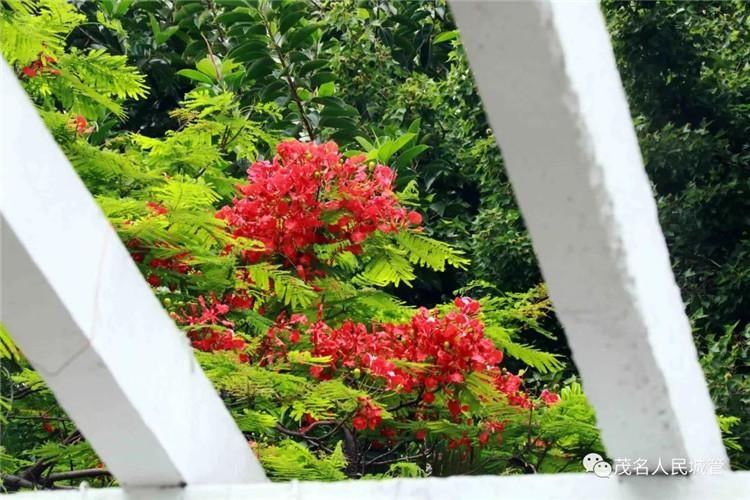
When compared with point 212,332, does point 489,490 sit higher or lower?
higher

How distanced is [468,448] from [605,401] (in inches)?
58.3

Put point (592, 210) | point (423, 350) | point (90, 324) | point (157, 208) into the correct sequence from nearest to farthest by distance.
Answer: point (592, 210) → point (90, 324) → point (423, 350) → point (157, 208)

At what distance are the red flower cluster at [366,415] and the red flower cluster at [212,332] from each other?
0.89 ft

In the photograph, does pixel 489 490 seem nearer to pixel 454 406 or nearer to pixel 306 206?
pixel 454 406

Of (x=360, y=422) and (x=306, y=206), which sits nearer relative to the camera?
(x=360, y=422)

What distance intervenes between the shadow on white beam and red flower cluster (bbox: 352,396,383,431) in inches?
A: 37.6

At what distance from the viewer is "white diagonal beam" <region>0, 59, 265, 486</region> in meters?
0.94

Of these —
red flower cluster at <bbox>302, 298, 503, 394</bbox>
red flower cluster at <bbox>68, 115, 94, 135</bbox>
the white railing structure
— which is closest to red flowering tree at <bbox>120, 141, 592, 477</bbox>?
red flower cluster at <bbox>302, 298, 503, 394</bbox>

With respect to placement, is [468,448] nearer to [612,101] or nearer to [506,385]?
[506,385]

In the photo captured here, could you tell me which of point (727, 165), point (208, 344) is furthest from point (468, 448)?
point (727, 165)

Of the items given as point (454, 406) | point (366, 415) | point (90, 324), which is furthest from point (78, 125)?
point (90, 324)

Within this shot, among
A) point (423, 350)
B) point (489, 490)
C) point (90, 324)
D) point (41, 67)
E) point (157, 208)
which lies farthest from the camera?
point (41, 67)

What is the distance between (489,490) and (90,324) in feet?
1.42

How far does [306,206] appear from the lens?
236 cm
